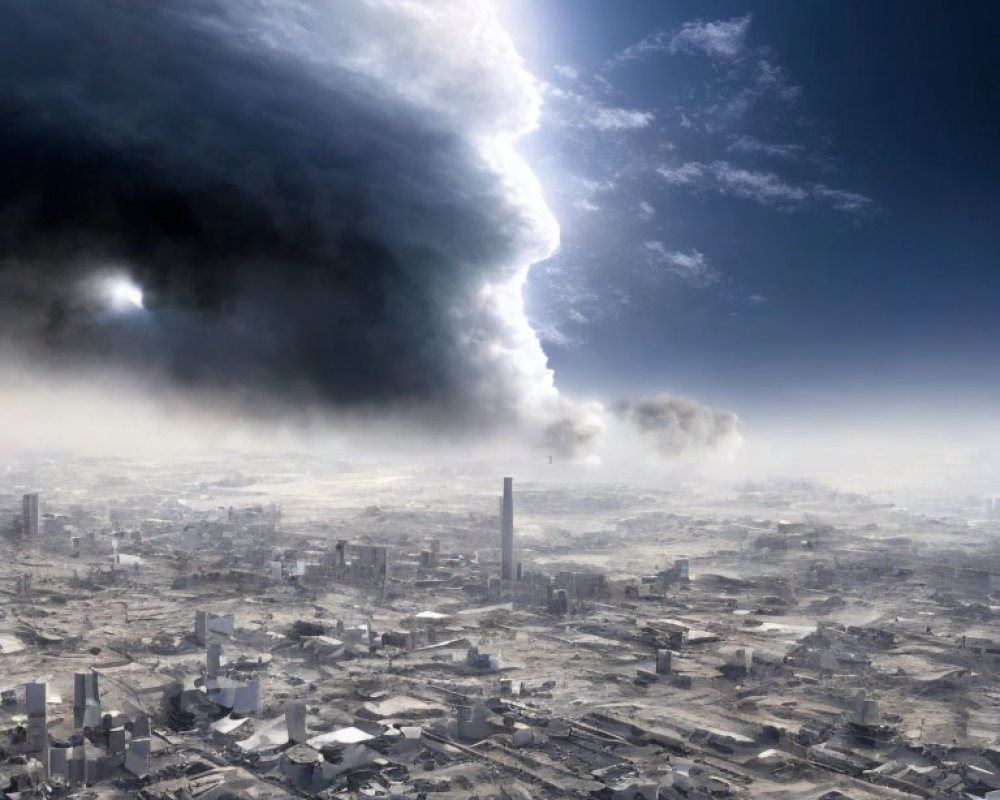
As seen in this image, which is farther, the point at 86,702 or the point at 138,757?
the point at 86,702

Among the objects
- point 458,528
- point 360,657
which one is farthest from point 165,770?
point 458,528

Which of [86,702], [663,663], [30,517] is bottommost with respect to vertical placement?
[663,663]

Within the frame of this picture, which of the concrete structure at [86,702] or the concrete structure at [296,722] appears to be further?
the concrete structure at [86,702]

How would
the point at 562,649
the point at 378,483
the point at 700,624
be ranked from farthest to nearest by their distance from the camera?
the point at 378,483
the point at 700,624
the point at 562,649

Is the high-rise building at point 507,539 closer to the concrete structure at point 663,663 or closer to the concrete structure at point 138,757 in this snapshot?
the concrete structure at point 663,663

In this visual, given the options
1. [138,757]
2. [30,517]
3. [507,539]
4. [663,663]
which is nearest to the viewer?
[138,757]

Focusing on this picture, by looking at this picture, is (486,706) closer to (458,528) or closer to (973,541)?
(458,528)

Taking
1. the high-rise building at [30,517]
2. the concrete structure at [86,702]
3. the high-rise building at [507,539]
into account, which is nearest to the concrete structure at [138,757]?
the concrete structure at [86,702]

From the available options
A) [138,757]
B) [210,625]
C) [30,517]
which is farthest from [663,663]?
[30,517]

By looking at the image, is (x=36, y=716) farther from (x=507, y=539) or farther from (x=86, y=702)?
(x=507, y=539)

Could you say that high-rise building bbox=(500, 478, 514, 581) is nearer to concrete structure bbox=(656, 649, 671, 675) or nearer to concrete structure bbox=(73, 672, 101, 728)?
concrete structure bbox=(656, 649, 671, 675)

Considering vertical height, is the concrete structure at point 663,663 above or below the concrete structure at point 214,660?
below
